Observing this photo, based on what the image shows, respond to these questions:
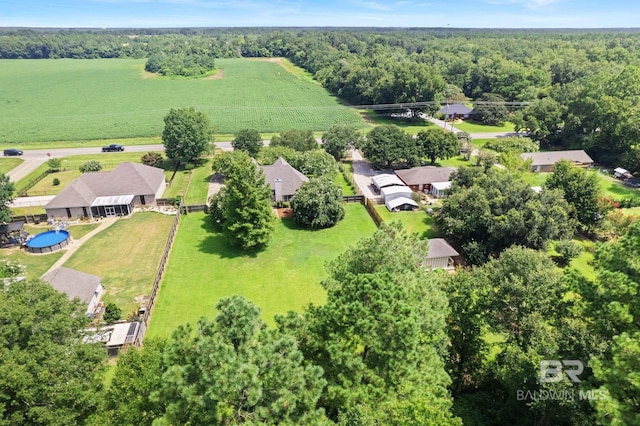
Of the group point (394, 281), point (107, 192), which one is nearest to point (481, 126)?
point (107, 192)

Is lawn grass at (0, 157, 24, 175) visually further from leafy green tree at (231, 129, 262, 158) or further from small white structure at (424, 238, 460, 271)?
small white structure at (424, 238, 460, 271)

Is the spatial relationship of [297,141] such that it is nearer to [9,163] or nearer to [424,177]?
[424,177]

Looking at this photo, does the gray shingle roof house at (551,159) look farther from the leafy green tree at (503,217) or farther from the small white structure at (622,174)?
the leafy green tree at (503,217)

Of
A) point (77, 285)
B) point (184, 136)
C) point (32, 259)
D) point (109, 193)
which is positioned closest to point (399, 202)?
point (184, 136)

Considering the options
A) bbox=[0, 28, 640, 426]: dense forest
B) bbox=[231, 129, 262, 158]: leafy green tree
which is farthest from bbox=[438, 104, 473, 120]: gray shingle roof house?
bbox=[0, 28, 640, 426]: dense forest

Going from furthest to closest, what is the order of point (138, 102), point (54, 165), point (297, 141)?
point (138, 102), point (297, 141), point (54, 165)
